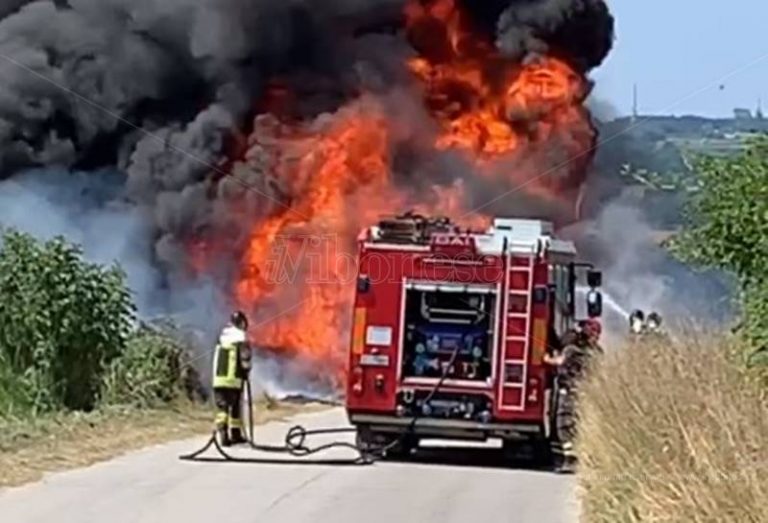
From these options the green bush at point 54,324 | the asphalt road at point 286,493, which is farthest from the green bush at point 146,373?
the asphalt road at point 286,493

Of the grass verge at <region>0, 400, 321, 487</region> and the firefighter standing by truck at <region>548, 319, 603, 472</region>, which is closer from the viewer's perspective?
the grass verge at <region>0, 400, 321, 487</region>

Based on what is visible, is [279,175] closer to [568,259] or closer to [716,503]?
[568,259]

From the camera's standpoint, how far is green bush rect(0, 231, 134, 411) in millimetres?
25469

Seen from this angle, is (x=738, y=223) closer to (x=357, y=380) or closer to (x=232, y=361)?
(x=357, y=380)

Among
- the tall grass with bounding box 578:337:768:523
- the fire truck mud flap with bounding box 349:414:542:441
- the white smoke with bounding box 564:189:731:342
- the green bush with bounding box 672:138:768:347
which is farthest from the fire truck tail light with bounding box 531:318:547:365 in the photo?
the white smoke with bounding box 564:189:731:342

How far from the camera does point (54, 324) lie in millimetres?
25594

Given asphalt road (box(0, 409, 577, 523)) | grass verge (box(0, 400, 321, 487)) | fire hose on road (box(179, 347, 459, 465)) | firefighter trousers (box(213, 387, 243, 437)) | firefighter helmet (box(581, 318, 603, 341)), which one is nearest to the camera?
asphalt road (box(0, 409, 577, 523))

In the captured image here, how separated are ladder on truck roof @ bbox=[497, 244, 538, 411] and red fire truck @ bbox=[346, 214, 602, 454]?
0.01 metres

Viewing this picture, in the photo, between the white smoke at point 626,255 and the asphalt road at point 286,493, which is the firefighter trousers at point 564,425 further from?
the white smoke at point 626,255

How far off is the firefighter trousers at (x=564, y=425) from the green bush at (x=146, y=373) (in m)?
6.57

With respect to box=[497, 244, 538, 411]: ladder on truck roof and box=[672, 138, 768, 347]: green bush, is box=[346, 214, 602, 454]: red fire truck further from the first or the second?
box=[672, 138, 768, 347]: green bush

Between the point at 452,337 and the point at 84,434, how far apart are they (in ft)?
14.4

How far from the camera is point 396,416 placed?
21281 millimetres

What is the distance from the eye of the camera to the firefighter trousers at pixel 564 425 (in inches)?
816
